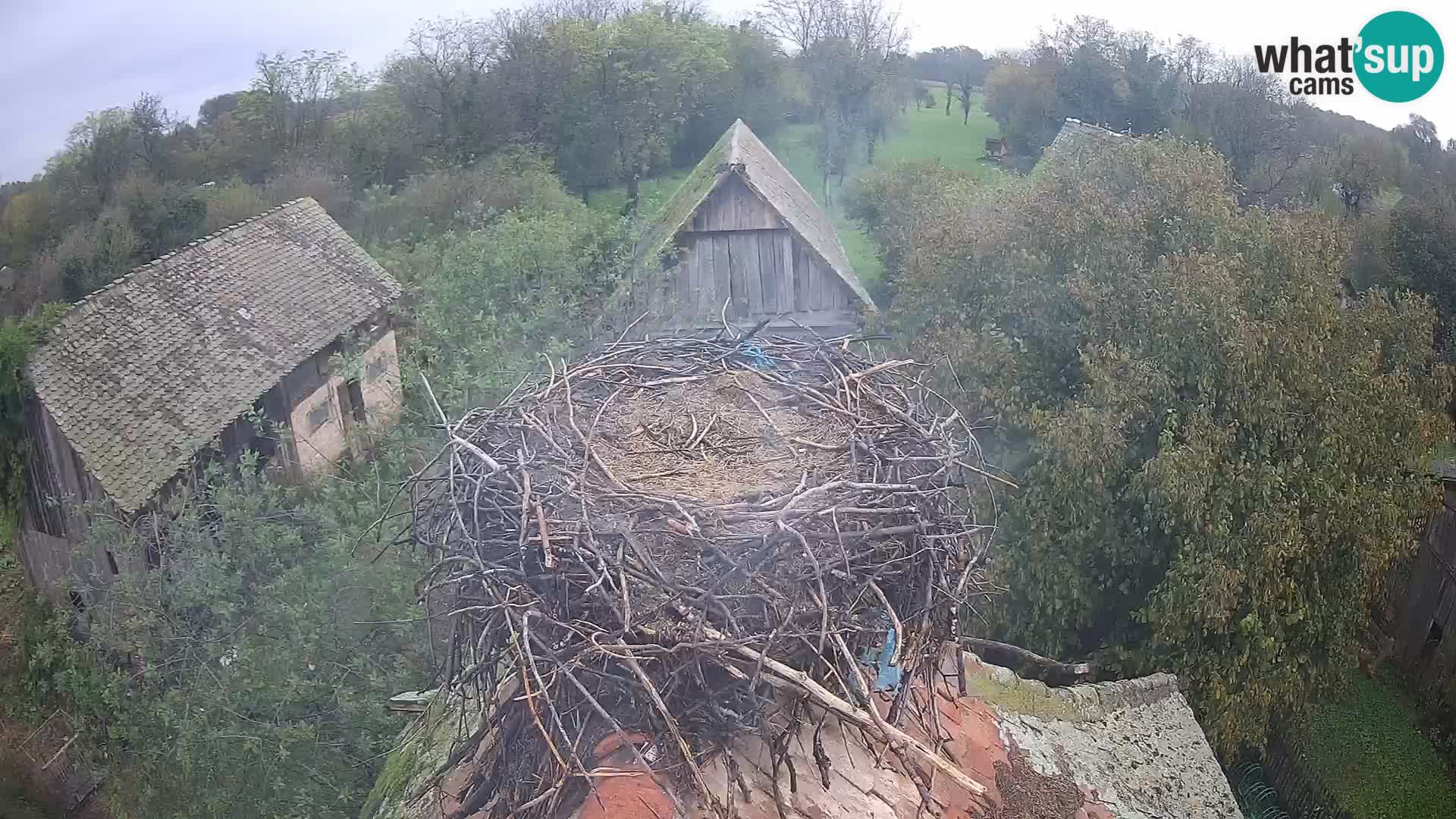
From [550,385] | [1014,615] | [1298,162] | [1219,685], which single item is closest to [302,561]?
[550,385]

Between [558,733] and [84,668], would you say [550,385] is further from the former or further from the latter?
[84,668]

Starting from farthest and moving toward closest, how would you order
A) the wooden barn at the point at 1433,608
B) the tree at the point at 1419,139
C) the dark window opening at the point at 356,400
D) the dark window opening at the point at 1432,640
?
1. the tree at the point at 1419,139
2. the dark window opening at the point at 356,400
3. the dark window opening at the point at 1432,640
4. the wooden barn at the point at 1433,608

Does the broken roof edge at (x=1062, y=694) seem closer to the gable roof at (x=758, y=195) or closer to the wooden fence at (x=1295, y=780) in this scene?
the wooden fence at (x=1295, y=780)

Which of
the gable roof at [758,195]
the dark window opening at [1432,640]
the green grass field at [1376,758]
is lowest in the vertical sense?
the green grass field at [1376,758]

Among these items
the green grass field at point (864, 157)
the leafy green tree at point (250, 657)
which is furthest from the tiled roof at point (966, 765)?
the green grass field at point (864, 157)

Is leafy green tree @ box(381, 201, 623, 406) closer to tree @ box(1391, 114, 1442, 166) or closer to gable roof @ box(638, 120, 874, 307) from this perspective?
gable roof @ box(638, 120, 874, 307)

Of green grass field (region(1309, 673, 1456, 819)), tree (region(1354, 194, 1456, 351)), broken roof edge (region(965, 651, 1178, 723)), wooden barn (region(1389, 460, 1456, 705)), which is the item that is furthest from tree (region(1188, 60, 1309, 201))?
broken roof edge (region(965, 651, 1178, 723))
